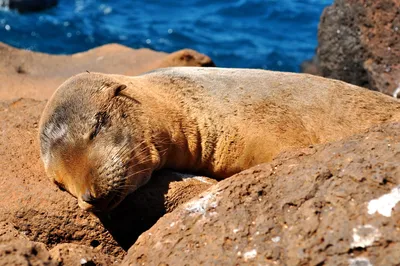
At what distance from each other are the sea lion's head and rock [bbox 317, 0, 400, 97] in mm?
3862

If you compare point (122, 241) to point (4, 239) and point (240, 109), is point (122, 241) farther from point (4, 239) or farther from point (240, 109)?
point (240, 109)

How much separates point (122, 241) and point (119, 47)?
5304mm

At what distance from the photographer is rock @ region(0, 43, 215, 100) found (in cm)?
718

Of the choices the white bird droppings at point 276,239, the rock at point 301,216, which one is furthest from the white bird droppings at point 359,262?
the white bird droppings at point 276,239

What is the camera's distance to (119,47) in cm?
907

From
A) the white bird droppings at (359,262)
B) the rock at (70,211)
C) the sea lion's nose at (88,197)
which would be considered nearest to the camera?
the white bird droppings at (359,262)

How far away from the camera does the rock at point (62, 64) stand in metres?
7.18

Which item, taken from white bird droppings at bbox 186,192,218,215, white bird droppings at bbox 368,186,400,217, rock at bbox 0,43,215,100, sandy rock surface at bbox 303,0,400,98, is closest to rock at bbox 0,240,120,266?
white bird droppings at bbox 186,192,218,215

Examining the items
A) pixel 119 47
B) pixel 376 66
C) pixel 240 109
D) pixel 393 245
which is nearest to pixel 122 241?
pixel 240 109

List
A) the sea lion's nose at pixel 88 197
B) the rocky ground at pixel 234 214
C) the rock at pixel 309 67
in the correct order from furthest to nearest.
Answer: the rock at pixel 309 67 < the sea lion's nose at pixel 88 197 < the rocky ground at pixel 234 214

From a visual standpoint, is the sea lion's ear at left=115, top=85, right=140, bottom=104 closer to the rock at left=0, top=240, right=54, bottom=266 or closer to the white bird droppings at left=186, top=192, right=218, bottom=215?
the white bird droppings at left=186, top=192, right=218, bottom=215

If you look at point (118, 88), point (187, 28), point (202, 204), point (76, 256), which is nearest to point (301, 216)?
point (202, 204)

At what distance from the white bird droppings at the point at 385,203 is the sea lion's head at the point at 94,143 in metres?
1.59

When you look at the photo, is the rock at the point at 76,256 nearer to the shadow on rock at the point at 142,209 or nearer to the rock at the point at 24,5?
the shadow on rock at the point at 142,209
